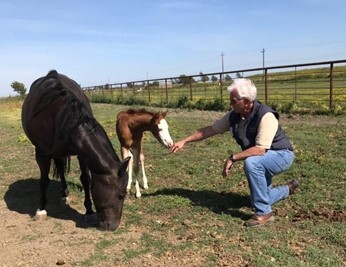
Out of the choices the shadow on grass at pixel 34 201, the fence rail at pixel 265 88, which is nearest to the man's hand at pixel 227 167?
the shadow on grass at pixel 34 201

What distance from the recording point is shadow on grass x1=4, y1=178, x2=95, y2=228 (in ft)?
16.8

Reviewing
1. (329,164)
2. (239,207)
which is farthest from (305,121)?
(239,207)

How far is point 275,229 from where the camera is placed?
165 inches

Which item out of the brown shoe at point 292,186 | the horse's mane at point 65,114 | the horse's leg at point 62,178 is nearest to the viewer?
the horse's mane at point 65,114

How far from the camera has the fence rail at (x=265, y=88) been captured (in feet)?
47.3

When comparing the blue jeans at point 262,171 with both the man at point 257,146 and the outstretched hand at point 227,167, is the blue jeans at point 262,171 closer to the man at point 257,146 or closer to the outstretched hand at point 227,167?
the man at point 257,146

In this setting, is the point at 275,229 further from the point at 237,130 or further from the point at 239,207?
the point at 237,130

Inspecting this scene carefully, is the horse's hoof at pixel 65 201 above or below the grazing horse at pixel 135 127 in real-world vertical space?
below

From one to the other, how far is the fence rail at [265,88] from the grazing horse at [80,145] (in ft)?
31.6

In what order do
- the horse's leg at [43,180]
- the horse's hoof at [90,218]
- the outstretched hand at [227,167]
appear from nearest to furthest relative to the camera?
the outstretched hand at [227,167]
the horse's hoof at [90,218]
the horse's leg at [43,180]

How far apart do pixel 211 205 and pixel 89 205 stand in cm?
153

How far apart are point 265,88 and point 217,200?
1018cm

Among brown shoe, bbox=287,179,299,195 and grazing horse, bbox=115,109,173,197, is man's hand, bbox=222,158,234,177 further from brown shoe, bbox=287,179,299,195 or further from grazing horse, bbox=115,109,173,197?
grazing horse, bbox=115,109,173,197

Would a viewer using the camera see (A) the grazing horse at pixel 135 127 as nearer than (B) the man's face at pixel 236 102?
No
